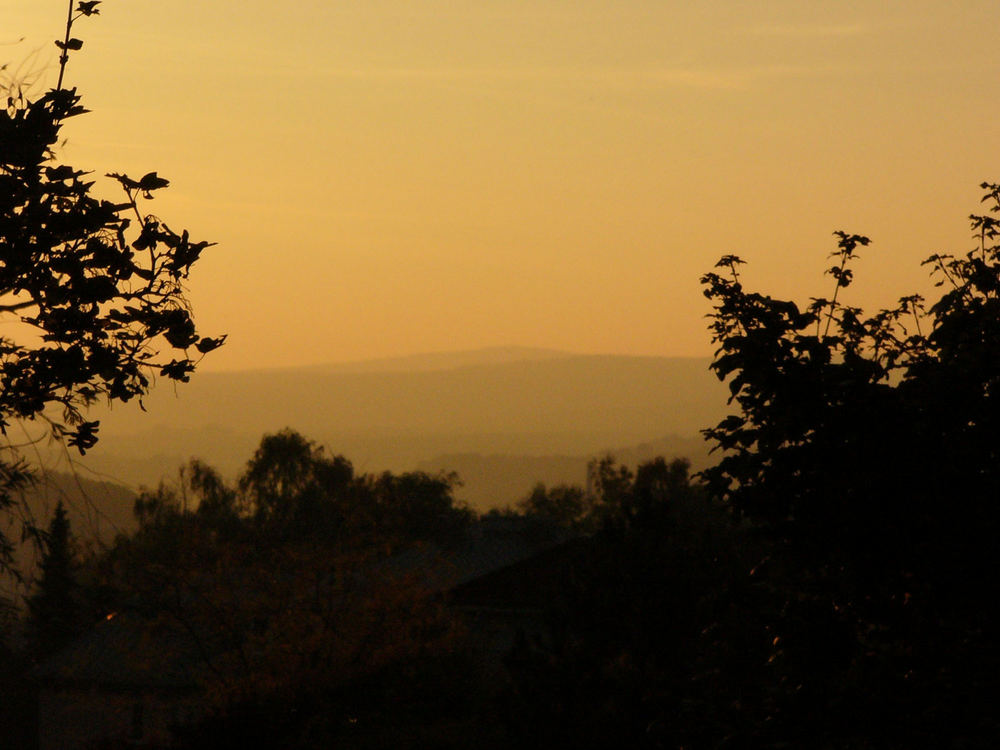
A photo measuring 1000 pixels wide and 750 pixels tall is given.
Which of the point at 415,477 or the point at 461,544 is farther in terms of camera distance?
the point at 415,477

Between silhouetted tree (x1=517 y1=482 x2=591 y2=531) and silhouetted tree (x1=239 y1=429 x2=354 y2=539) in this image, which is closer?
silhouetted tree (x1=239 y1=429 x2=354 y2=539)

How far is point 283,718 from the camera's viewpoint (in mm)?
33000

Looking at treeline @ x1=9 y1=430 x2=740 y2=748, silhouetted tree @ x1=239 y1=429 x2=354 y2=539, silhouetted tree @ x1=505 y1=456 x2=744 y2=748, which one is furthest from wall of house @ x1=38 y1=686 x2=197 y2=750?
silhouetted tree @ x1=239 y1=429 x2=354 y2=539

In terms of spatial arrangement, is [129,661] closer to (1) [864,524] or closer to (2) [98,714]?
(2) [98,714]

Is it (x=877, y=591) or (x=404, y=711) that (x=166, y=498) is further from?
(x=877, y=591)

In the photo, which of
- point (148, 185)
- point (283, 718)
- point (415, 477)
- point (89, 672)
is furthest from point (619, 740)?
point (415, 477)

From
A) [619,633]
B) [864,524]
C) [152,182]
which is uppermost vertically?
[152,182]

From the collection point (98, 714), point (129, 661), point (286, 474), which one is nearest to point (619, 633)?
point (129, 661)

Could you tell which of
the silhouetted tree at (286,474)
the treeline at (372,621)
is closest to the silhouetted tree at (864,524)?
the treeline at (372,621)

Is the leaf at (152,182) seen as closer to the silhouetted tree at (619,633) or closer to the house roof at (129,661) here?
the silhouetted tree at (619,633)

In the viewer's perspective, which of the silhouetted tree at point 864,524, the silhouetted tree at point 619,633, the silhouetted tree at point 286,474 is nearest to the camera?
the silhouetted tree at point 864,524

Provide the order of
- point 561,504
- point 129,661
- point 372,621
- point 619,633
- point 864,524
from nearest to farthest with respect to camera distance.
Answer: point 864,524 < point 619,633 < point 372,621 < point 129,661 < point 561,504

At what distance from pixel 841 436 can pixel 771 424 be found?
0.69 m

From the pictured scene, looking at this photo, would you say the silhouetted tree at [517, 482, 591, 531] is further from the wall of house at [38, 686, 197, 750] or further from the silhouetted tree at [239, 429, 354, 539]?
the wall of house at [38, 686, 197, 750]
